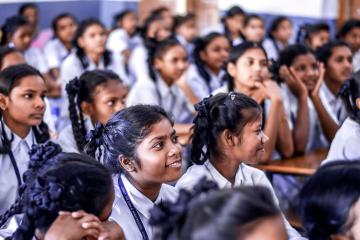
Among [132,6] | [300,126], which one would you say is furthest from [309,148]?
[132,6]

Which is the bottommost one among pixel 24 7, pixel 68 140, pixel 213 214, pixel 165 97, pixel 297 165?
pixel 297 165

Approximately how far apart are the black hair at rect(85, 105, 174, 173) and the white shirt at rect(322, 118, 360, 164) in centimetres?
71

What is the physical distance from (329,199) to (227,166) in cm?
77

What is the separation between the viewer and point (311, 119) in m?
3.31

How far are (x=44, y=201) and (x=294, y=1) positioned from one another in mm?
6655

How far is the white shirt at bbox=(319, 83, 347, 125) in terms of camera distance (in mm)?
3345

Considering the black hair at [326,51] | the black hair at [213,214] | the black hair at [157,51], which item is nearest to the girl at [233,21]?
the black hair at [157,51]

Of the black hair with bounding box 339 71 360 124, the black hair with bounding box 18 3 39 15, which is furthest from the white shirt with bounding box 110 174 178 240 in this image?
the black hair with bounding box 18 3 39 15

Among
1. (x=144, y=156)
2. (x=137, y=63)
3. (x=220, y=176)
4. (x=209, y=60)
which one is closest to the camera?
(x=144, y=156)

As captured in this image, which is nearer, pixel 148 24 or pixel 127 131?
pixel 127 131

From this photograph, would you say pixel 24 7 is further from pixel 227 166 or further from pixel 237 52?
pixel 227 166

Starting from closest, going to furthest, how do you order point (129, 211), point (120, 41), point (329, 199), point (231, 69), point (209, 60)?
point (329, 199) → point (129, 211) → point (231, 69) → point (209, 60) → point (120, 41)

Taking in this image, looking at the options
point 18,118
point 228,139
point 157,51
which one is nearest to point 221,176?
point 228,139

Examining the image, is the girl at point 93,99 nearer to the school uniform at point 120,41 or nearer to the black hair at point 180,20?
the school uniform at point 120,41
